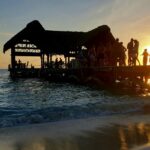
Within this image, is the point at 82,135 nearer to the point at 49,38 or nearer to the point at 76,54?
the point at 76,54

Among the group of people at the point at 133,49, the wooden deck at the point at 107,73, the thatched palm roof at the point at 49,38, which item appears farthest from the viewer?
the thatched palm roof at the point at 49,38

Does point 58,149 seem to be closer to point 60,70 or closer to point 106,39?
point 106,39

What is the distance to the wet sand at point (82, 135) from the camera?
716cm

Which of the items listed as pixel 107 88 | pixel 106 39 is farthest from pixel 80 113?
pixel 106 39

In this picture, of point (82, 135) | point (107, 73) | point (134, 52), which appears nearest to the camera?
point (82, 135)

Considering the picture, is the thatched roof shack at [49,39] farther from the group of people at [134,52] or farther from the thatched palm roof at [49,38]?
the group of people at [134,52]

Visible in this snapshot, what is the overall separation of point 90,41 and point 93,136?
22348 millimetres

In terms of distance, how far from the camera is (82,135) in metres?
8.31

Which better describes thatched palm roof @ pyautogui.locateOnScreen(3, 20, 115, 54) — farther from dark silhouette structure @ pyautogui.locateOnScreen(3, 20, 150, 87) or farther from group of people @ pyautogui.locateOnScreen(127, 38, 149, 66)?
group of people @ pyautogui.locateOnScreen(127, 38, 149, 66)

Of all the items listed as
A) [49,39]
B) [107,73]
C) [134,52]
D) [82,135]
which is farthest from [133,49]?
[49,39]

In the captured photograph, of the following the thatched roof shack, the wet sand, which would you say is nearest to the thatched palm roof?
the thatched roof shack

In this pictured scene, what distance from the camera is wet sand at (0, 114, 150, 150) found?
23.5 feet

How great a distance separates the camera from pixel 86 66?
1037 inches

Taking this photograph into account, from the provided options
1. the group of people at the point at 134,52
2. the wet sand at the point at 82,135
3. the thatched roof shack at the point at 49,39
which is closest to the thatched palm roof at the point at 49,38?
the thatched roof shack at the point at 49,39
